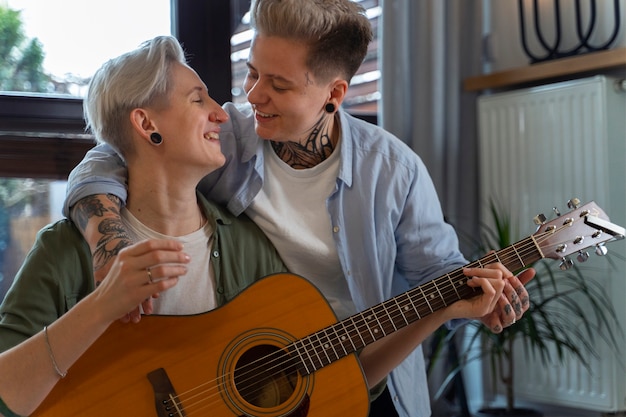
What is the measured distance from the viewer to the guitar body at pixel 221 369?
4.75 feet

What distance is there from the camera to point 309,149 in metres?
1.85

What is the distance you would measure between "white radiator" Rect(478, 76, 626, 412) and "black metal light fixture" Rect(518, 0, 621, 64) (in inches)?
5.9

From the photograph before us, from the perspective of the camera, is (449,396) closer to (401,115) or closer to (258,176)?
(401,115)

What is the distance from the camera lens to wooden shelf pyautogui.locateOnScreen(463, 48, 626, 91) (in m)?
2.62

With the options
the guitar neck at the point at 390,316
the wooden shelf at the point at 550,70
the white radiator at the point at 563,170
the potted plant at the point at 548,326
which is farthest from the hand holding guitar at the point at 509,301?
the wooden shelf at the point at 550,70

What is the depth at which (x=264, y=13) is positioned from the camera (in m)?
1.74

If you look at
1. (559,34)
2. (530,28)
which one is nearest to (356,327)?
(559,34)

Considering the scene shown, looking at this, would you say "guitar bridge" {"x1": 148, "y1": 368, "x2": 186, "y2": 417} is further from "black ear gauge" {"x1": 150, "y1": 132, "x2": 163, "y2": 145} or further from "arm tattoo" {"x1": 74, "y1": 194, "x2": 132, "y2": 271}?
"black ear gauge" {"x1": 150, "y1": 132, "x2": 163, "y2": 145}

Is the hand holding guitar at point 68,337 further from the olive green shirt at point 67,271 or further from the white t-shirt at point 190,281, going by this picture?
the white t-shirt at point 190,281

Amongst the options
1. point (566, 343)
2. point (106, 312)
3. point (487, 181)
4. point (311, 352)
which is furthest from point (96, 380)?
point (487, 181)

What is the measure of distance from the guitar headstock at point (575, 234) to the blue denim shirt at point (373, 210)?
0.23 meters

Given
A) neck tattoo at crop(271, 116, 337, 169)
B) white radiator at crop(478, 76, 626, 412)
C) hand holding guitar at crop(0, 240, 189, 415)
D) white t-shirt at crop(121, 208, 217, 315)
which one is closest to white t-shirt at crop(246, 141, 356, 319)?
neck tattoo at crop(271, 116, 337, 169)

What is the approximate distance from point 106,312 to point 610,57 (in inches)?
73.6

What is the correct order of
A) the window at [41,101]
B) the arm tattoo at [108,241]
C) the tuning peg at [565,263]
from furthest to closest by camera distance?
the window at [41,101] → the tuning peg at [565,263] → the arm tattoo at [108,241]
